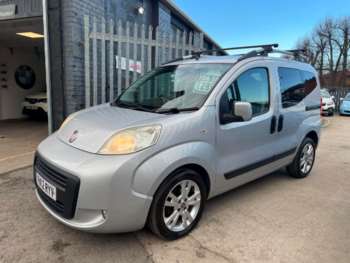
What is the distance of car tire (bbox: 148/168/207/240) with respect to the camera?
2.58m

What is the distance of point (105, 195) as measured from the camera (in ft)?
7.53

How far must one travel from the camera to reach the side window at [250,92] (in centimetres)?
308

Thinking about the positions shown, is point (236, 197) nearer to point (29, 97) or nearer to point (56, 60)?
point (56, 60)

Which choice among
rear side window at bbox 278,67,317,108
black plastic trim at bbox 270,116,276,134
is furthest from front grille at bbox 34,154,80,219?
rear side window at bbox 278,67,317,108

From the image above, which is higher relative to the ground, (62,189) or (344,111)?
(62,189)

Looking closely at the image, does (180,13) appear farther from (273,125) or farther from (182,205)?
(182,205)

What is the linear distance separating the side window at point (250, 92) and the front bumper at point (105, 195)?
1.21 m

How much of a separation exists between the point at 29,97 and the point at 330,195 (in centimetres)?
951

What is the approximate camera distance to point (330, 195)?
4.07m

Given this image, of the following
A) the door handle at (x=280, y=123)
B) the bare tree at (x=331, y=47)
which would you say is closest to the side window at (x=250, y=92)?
the door handle at (x=280, y=123)

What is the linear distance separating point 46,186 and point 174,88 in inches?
66.0

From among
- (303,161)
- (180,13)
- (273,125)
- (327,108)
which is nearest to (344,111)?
(327,108)

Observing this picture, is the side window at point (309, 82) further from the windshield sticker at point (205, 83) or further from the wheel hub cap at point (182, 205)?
the wheel hub cap at point (182, 205)

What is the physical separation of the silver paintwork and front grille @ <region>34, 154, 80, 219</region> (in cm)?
4
